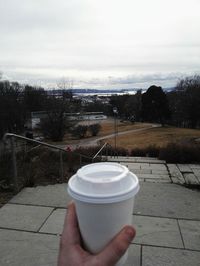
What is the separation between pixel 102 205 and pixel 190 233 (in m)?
2.99

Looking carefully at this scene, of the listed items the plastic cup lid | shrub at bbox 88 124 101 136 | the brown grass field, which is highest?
the plastic cup lid

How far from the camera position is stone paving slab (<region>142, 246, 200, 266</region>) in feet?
10.2

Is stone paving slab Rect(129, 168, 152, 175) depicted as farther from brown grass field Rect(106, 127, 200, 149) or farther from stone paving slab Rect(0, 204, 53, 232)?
brown grass field Rect(106, 127, 200, 149)

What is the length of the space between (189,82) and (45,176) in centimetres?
5424

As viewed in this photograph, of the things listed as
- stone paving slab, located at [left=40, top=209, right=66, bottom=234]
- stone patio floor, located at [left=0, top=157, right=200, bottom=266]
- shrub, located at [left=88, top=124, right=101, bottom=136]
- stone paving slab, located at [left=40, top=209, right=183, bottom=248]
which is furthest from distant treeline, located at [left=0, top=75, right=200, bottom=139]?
stone paving slab, located at [left=40, top=209, right=183, bottom=248]

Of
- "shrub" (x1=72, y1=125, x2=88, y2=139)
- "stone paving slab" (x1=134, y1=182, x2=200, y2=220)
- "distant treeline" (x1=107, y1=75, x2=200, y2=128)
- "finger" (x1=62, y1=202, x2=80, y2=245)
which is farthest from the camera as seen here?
"distant treeline" (x1=107, y1=75, x2=200, y2=128)

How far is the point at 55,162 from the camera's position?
878cm

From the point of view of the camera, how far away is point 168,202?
5.12 metres

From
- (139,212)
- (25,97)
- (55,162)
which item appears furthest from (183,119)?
(139,212)

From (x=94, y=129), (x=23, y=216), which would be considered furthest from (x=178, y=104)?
(x=23, y=216)

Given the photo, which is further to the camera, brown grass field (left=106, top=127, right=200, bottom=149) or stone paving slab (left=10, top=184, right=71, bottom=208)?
brown grass field (left=106, top=127, right=200, bottom=149)

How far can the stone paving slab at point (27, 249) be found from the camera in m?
3.08

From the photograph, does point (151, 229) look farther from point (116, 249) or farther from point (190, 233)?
point (116, 249)

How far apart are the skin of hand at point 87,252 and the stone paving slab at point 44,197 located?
135 inches
